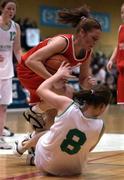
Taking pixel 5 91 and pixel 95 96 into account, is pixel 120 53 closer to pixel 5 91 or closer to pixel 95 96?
pixel 5 91

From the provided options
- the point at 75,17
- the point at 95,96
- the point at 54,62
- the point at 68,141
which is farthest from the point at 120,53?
the point at 68,141

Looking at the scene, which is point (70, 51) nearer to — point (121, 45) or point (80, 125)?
point (80, 125)

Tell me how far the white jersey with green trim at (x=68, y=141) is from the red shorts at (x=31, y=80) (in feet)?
2.19

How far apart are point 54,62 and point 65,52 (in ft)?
0.41

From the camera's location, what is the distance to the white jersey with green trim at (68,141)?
3.48 m

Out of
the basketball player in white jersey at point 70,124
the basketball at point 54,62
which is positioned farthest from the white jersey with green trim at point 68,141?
the basketball at point 54,62

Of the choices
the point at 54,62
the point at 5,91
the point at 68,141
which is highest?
the point at 54,62

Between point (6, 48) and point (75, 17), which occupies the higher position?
point (75, 17)

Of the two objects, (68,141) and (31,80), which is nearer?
(68,141)

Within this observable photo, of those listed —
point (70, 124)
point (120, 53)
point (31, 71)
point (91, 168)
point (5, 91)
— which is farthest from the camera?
point (5, 91)

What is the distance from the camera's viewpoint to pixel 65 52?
404 centimetres

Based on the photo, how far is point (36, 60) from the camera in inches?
155

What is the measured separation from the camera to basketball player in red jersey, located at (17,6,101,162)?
3.90 metres

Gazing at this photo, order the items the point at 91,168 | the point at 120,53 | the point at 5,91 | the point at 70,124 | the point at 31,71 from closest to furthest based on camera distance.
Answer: the point at 70,124 → the point at 91,168 → the point at 31,71 → the point at 120,53 → the point at 5,91
